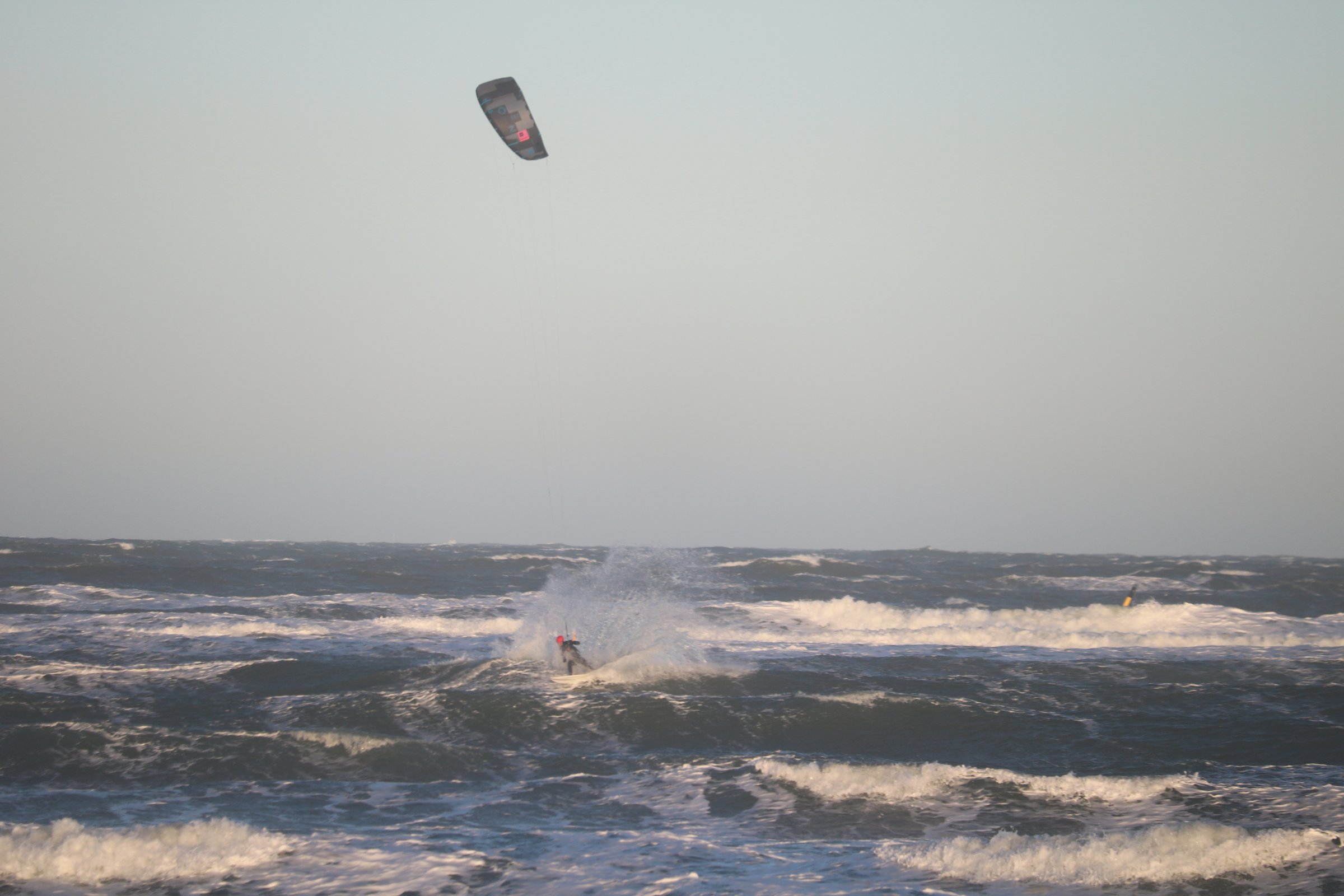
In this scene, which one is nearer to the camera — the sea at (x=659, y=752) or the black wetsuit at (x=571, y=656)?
the sea at (x=659, y=752)

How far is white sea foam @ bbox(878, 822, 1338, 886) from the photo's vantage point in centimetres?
739

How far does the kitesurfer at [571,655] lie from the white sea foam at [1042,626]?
561 centimetres

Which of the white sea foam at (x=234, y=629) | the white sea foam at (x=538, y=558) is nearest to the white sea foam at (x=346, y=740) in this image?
the white sea foam at (x=234, y=629)

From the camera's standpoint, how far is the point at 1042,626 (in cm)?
2406

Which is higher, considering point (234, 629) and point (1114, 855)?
point (1114, 855)

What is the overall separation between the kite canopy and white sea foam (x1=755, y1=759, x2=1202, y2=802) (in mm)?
13779

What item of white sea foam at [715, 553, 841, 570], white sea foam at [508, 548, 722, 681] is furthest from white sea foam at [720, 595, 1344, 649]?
white sea foam at [715, 553, 841, 570]

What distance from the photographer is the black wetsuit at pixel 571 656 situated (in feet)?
50.5

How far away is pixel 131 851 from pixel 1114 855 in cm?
782

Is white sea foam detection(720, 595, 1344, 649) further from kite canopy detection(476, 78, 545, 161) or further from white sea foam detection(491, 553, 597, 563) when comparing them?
white sea foam detection(491, 553, 597, 563)

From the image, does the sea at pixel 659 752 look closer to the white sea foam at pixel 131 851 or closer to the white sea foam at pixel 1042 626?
the white sea foam at pixel 131 851

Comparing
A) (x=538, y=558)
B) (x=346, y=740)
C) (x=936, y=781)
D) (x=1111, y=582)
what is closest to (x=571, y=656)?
(x=346, y=740)

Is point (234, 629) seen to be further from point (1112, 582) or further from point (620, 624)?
point (1112, 582)

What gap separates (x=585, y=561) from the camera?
154 feet
